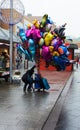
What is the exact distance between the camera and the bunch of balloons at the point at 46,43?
49.7 feet

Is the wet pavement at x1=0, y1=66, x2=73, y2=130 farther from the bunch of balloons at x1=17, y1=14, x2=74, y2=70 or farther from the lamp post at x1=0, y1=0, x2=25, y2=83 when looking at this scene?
the lamp post at x1=0, y1=0, x2=25, y2=83

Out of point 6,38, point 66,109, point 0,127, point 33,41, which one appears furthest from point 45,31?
point 6,38

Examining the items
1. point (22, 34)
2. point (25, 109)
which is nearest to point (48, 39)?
point (22, 34)

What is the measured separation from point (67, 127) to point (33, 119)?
→ 1.09m

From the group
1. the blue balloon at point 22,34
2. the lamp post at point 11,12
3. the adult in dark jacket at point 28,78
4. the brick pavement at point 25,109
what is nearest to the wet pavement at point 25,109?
the brick pavement at point 25,109

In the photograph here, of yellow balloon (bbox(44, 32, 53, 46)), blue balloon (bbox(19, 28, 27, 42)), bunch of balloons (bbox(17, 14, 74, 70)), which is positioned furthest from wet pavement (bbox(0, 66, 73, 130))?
blue balloon (bbox(19, 28, 27, 42))

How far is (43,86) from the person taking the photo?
1678cm

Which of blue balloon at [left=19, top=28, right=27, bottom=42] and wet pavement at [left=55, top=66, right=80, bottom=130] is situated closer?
wet pavement at [left=55, top=66, right=80, bottom=130]

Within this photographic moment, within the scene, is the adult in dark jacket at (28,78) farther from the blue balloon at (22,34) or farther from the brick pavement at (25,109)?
the blue balloon at (22,34)

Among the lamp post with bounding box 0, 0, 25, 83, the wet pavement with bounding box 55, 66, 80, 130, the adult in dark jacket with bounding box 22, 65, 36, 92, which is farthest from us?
the lamp post with bounding box 0, 0, 25, 83

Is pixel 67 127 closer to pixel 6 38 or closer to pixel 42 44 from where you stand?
pixel 42 44

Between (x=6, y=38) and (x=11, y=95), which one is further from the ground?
(x=6, y=38)

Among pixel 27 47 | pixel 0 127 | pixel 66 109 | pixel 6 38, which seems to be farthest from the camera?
pixel 6 38

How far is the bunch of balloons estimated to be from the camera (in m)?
15.1
